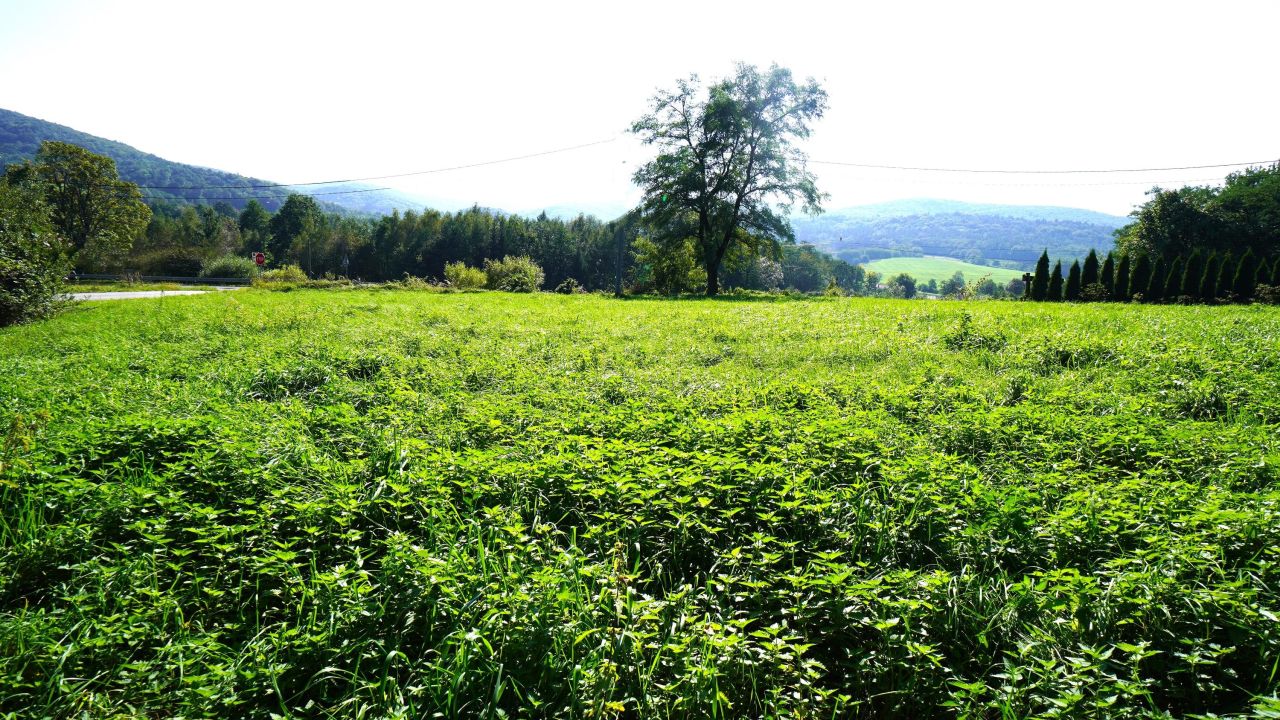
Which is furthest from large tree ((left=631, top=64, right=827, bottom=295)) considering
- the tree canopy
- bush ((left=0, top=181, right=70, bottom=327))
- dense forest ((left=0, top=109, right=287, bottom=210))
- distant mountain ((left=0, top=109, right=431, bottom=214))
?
dense forest ((left=0, top=109, right=287, bottom=210))

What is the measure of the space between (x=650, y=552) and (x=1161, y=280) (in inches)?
1540

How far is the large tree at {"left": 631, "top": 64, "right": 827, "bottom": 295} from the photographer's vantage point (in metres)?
33.9

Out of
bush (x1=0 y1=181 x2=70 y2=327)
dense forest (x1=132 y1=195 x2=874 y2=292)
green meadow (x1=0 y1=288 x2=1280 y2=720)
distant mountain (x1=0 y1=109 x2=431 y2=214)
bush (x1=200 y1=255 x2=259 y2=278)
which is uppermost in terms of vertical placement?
distant mountain (x1=0 y1=109 x2=431 y2=214)

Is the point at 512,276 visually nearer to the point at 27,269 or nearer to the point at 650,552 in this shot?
the point at 27,269

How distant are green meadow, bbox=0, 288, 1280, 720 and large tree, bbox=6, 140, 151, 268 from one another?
2625 inches

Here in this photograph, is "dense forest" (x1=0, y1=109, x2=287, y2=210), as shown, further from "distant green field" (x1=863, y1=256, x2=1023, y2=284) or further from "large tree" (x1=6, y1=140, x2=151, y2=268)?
"distant green field" (x1=863, y1=256, x2=1023, y2=284)

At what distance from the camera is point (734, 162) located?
35.0m

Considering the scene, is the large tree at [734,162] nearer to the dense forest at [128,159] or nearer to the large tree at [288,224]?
the large tree at [288,224]

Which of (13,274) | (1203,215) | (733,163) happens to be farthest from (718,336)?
(1203,215)

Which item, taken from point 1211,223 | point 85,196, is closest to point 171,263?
point 85,196

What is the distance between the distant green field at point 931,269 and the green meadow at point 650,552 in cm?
15358

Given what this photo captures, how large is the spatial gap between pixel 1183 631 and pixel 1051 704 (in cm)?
94

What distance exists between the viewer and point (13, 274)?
17.0m

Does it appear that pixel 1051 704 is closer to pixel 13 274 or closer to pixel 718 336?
pixel 718 336
